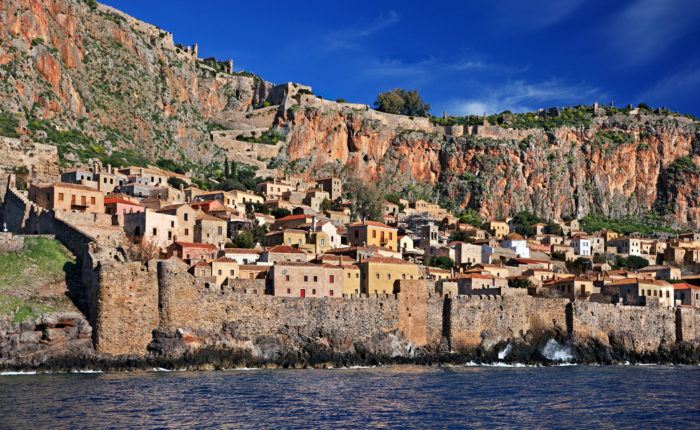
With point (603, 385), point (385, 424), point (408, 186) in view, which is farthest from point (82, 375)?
point (408, 186)

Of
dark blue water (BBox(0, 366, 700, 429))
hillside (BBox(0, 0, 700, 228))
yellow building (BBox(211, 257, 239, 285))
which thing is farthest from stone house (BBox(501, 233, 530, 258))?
yellow building (BBox(211, 257, 239, 285))

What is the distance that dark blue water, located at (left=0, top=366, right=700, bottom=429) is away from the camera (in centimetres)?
3266

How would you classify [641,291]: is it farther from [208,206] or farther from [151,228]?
[151,228]

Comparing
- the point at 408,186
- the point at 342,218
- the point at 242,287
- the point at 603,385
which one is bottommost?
the point at 603,385

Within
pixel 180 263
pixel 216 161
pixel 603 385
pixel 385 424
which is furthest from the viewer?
pixel 216 161

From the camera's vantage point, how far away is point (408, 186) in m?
130

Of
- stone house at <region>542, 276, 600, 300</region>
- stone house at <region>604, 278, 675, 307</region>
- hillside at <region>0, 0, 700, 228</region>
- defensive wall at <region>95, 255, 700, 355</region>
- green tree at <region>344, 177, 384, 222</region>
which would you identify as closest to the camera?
defensive wall at <region>95, 255, 700, 355</region>

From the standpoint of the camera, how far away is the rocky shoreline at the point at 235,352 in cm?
4500

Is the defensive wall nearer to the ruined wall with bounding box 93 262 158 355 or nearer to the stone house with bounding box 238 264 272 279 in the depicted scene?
the ruined wall with bounding box 93 262 158 355

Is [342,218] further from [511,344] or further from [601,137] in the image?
[601,137]

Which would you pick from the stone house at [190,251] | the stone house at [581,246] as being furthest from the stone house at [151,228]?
the stone house at [581,246]

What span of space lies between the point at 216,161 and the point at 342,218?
98.7 ft

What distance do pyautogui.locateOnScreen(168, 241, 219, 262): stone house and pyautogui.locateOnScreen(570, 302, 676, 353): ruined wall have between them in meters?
27.0

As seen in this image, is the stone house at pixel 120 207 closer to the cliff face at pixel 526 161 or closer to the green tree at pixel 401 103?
the cliff face at pixel 526 161
